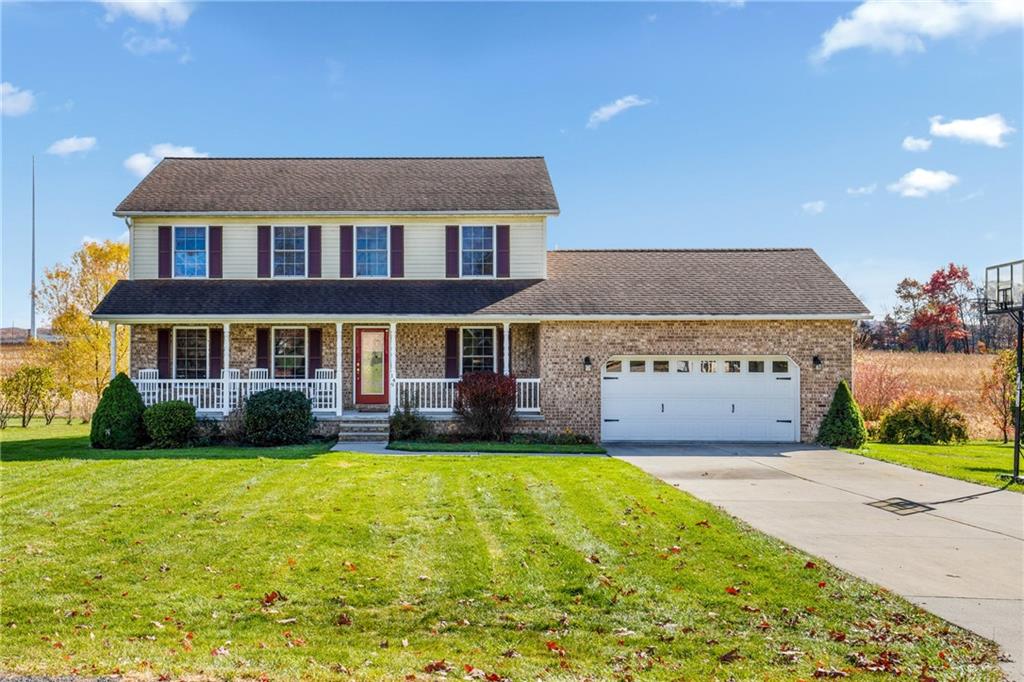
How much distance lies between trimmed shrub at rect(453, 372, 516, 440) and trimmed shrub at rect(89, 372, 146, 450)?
732 centimetres

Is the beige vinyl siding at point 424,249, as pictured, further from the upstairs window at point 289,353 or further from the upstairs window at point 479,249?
the upstairs window at point 289,353

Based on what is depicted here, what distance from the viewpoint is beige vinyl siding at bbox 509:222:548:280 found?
1827 cm

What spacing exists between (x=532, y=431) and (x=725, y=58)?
1021 cm

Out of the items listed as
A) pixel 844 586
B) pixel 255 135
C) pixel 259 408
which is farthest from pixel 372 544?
pixel 255 135

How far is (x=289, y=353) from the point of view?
17672 millimetres

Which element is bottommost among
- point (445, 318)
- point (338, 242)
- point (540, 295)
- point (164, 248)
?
point (445, 318)

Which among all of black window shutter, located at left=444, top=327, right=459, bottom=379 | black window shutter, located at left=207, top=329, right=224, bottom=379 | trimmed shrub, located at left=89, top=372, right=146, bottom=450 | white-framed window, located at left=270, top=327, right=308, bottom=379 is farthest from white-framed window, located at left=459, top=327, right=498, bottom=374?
trimmed shrub, located at left=89, top=372, right=146, bottom=450

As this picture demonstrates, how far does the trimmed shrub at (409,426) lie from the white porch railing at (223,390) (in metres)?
1.78

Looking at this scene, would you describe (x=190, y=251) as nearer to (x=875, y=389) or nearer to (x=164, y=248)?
(x=164, y=248)

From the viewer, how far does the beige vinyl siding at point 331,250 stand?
59.2 feet

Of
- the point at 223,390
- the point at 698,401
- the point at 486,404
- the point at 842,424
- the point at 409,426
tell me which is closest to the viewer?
the point at 486,404

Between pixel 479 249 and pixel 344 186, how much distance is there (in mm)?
4585

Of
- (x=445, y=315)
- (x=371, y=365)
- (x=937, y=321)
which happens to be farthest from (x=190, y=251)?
(x=937, y=321)

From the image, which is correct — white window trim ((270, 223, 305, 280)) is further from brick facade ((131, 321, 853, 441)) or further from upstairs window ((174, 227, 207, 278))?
brick facade ((131, 321, 853, 441))
